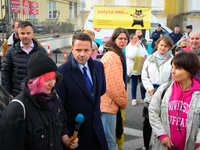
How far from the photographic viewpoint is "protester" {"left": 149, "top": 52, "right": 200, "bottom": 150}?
231cm

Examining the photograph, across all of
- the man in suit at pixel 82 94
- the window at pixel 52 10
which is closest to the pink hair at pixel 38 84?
the man in suit at pixel 82 94

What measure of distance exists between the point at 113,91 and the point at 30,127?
58.8 inches

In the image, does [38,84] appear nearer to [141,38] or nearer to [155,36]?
[141,38]

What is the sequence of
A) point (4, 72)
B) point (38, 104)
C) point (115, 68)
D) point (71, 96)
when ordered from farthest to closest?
point (4, 72), point (115, 68), point (71, 96), point (38, 104)

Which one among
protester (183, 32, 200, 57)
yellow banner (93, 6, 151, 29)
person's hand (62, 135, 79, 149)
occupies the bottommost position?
person's hand (62, 135, 79, 149)

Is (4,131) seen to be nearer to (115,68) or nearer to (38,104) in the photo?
(38,104)

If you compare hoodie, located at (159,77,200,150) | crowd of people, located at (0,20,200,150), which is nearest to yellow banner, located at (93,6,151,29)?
crowd of people, located at (0,20,200,150)

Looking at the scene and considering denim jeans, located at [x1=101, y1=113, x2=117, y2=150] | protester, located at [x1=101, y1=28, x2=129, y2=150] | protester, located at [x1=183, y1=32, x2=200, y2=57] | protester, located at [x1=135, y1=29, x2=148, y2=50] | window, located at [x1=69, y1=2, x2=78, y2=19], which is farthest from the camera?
window, located at [x1=69, y1=2, x2=78, y2=19]

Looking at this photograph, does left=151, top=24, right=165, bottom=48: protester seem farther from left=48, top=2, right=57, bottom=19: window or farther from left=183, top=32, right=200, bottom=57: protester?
left=48, top=2, right=57, bottom=19: window

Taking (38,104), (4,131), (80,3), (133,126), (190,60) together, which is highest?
(80,3)

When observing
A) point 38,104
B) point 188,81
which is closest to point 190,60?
point 188,81

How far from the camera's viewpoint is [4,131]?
5.34 feet

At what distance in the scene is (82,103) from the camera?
232cm

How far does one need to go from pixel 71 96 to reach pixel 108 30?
9.35 m
